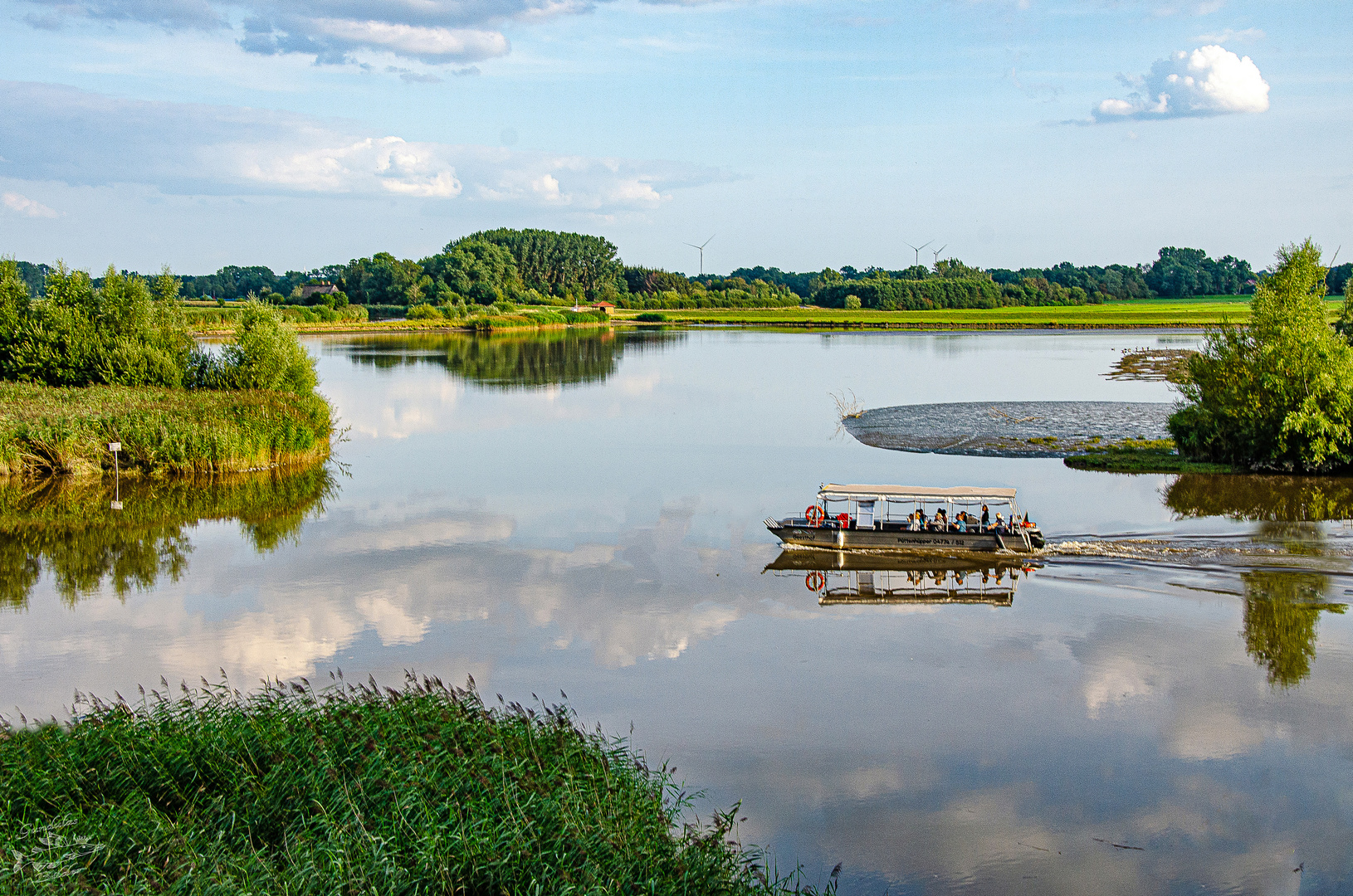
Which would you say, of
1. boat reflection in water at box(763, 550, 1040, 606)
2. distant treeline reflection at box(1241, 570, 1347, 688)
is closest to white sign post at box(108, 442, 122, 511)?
boat reflection in water at box(763, 550, 1040, 606)

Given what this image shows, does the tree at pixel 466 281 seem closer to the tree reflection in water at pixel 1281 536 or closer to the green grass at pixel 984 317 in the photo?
the green grass at pixel 984 317

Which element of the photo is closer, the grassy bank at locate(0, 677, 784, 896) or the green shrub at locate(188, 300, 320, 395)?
the grassy bank at locate(0, 677, 784, 896)

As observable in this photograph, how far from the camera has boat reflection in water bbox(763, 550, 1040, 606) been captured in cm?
2100

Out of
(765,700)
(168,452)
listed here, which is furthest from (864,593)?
(168,452)

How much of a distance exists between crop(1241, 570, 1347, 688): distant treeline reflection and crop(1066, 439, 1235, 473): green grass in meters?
13.1

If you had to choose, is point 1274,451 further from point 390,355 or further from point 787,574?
point 390,355

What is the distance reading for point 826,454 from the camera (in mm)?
38531

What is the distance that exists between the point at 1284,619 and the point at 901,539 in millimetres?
7624

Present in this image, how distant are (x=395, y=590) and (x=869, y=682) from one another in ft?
32.3

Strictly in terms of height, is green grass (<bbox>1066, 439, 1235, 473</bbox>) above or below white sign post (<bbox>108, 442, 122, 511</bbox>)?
below

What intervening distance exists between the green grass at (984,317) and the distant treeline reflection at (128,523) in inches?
4581

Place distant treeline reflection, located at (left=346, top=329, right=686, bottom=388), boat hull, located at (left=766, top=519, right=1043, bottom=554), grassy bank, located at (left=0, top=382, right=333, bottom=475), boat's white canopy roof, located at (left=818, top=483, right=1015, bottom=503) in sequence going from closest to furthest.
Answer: boat hull, located at (left=766, top=519, right=1043, bottom=554) → boat's white canopy roof, located at (left=818, top=483, right=1015, bottom=503) → grassy bank, located at (left=0, top=382, right=333, bottom=475) → distant treeline reflection, located at (left=346, top=329, right=686, bottom=388)

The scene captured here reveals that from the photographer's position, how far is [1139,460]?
35.8 metres

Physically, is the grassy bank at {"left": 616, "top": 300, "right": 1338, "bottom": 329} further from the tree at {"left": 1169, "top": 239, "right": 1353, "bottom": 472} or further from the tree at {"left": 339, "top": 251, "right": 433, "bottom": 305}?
the tree at {"left": 1169, "top": 239, "right": 1353, "bottom": 472}
